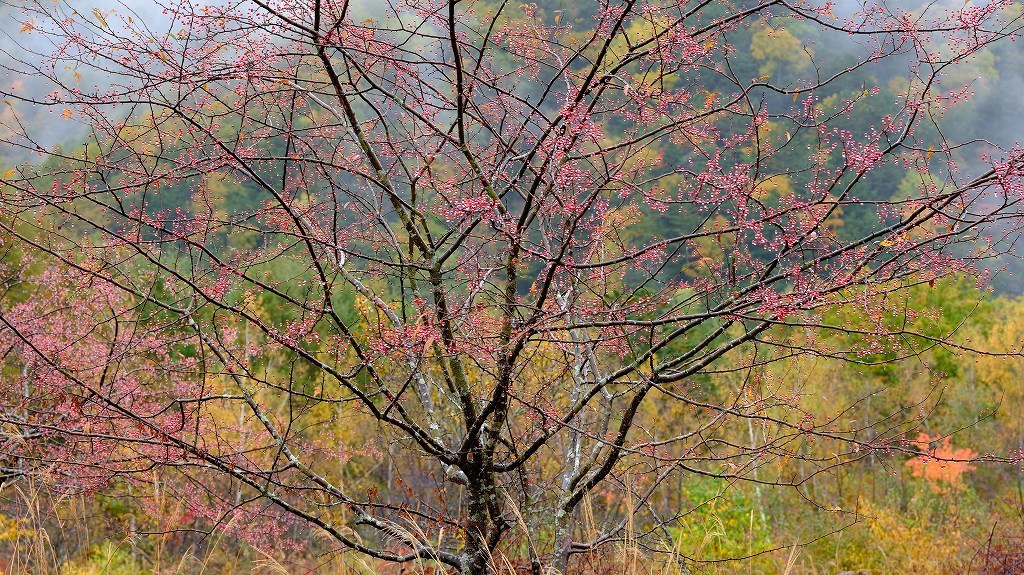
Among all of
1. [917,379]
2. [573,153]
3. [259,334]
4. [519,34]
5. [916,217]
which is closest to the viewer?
[916,217]

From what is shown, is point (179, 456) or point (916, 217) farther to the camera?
point (179, 456)

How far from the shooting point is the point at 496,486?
9.59 feet

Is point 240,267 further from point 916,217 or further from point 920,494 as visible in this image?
point 920,494

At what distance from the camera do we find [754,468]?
2.65 m

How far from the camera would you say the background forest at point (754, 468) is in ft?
8.88

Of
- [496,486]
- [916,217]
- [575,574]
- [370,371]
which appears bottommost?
[575,574]

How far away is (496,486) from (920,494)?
45.6ft

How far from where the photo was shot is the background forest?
8.88ft

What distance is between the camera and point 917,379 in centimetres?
2400

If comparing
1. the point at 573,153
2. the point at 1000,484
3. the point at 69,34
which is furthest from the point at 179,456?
the point at 1000,484

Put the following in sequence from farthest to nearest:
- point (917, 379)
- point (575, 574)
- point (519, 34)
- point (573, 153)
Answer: point (917, 379) < point (575, 574) < point (519, 34) < point (573, 153)

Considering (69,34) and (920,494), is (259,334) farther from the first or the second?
(69,34)

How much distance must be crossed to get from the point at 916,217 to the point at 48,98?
264 cm

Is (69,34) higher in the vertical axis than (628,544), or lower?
higher
